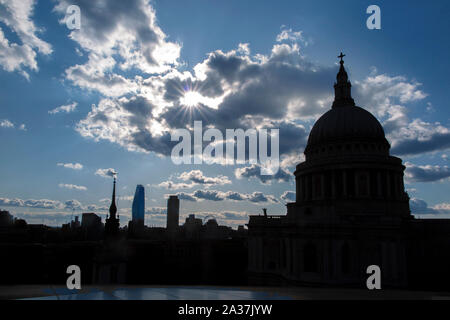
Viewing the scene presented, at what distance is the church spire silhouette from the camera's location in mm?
59312

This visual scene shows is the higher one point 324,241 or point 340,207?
point 340,207

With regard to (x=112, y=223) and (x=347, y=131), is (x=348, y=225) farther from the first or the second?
(x=112, y=223)

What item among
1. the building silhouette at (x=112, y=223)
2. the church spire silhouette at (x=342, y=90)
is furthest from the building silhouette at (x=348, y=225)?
the building silhouette at (x=112, y=223)

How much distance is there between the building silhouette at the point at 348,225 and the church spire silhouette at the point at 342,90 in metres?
1.47

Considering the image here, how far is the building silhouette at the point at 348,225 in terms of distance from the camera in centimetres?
3531

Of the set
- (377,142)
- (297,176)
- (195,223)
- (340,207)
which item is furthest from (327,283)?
(195,223)

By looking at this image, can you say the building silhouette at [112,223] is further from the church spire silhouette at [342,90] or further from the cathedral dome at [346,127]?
the church spire silhouette at [342,90]

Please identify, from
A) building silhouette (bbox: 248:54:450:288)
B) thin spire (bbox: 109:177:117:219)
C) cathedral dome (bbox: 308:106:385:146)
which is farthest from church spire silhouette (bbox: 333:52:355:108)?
thin spire (bbox: 109:177:117:219)

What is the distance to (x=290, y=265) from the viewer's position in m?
38.2

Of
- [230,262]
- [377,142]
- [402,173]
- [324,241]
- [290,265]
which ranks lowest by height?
[230,262]

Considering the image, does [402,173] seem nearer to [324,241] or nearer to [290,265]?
[324,241]

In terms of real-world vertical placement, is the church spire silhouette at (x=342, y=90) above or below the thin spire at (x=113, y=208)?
above
